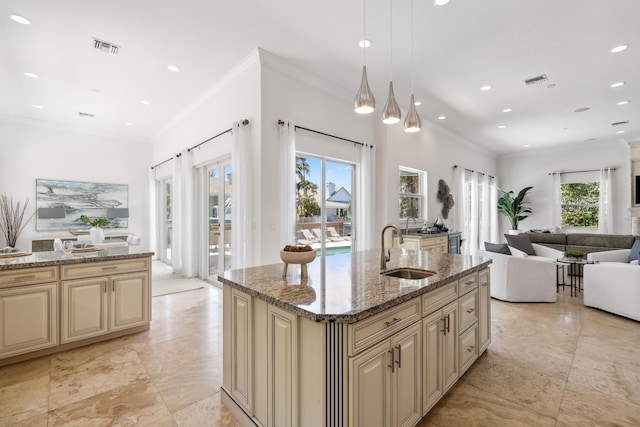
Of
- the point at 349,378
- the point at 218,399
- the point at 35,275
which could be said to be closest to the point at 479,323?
the point at 349,378

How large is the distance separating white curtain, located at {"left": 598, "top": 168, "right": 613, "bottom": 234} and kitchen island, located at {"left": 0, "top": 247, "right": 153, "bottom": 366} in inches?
435

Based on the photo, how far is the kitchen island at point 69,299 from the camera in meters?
2.59

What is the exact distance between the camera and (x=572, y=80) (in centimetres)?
460

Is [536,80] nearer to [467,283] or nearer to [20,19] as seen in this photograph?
[467,283]

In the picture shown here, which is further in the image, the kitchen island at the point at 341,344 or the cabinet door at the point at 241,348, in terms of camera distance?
the cabinet door at the point at 241,348

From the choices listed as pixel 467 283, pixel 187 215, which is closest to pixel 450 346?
pixel 467 283

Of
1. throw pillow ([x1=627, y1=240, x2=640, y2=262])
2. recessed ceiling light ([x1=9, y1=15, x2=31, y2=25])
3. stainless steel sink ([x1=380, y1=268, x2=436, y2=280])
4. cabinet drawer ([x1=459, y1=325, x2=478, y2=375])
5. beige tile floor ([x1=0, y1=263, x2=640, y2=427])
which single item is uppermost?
recessed ceiling light ([x1=9, y1=15, x2=31, y2=25])

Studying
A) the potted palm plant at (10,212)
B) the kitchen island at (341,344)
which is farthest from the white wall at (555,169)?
the potted palm plant at (10,212)

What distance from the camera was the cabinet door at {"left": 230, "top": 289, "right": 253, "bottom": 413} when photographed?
1774mm

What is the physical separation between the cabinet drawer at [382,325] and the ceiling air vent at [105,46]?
4266mm

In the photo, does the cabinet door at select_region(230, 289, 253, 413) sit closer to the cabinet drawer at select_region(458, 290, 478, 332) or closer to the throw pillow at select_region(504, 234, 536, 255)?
the cabinet drawer at select_region(458, 290, 478, 332)

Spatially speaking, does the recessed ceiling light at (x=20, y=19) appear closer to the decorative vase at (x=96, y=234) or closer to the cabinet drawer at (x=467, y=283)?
the decorative vase at (x=96, y=234)

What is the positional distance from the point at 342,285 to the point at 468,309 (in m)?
1.21

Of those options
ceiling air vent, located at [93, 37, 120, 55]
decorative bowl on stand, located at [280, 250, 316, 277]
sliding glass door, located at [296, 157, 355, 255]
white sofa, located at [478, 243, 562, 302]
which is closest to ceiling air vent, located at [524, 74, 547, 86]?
white sofa, located at [478, 243, 562, 302]
